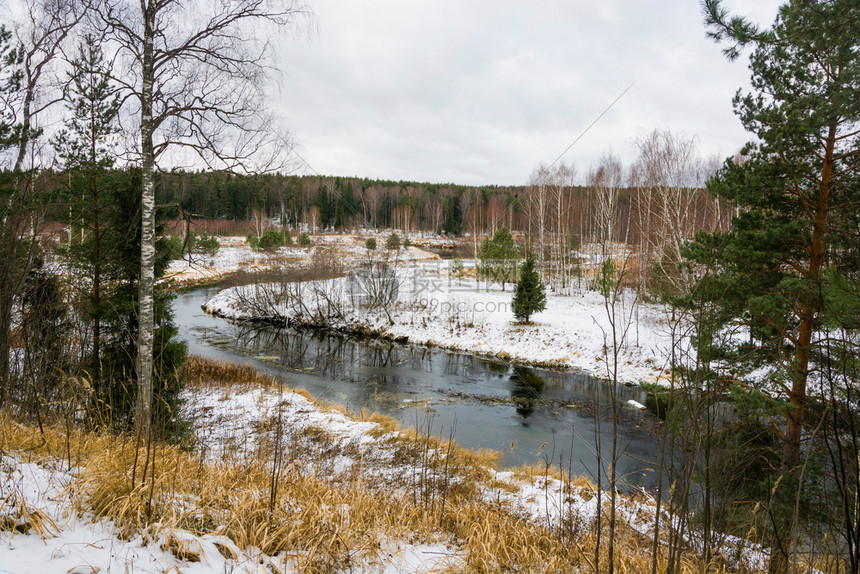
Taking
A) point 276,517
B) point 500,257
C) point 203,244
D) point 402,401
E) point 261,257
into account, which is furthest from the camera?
point 261,257

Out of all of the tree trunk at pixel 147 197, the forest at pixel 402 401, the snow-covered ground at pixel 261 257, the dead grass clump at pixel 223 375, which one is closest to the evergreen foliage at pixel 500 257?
the snow-covered ground at pixel 261 257

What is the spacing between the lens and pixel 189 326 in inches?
805

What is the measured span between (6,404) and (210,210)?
3.13 metres

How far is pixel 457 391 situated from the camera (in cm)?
1352

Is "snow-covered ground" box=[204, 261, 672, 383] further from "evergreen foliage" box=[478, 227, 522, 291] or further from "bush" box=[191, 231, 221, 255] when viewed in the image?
"bush" box=[191, 231, 221, 255]

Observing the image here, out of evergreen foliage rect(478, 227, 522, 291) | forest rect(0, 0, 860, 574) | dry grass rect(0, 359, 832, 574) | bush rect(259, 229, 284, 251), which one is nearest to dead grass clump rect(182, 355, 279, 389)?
forest rect(0, 0, 860, 574)

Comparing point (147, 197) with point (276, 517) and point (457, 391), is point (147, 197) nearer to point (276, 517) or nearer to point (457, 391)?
point (276, 517)

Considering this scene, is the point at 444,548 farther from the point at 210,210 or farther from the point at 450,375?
the point at 450,375

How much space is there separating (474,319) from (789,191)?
15.4m

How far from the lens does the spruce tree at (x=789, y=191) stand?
5.28 meters

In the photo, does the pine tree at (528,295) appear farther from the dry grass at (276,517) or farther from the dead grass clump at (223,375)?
the dry grass at (276,517)

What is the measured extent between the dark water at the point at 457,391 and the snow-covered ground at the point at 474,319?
116 centimetres

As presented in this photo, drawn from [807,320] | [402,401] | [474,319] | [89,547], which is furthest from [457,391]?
[89,547]

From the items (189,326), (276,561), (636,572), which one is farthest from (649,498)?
(189,326)
